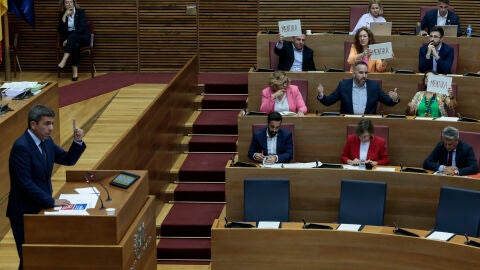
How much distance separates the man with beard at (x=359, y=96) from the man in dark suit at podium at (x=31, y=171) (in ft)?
8.60

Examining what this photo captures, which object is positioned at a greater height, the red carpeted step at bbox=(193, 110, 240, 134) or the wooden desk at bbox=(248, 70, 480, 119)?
the wooden desk at bbox=(248, 70, 480, 119)

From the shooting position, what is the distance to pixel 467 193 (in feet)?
16.9

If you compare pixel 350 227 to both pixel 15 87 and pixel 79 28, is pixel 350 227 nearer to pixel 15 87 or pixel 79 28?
pixel 15 87

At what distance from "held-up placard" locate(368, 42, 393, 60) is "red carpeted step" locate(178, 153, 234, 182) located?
140cm

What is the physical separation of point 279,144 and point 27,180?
2.15 m

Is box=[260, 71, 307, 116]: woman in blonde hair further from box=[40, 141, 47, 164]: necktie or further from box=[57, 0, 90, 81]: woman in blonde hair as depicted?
box=[57, 0, 90, 81]: woman in blonde hair

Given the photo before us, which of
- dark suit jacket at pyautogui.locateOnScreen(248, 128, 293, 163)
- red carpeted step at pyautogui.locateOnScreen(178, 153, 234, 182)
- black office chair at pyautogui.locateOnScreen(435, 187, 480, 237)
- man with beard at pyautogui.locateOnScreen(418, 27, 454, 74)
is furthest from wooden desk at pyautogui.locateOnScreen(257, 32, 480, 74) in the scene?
black office chair at pyautogui.locateOnScreen(435, 187, 480, 237)

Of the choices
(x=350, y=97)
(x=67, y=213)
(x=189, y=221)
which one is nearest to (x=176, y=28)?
(x=350, y=97)

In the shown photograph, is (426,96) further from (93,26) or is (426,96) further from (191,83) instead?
(93,26)

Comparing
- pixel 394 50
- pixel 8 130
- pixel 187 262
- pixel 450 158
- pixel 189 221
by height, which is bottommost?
pixel 187 262

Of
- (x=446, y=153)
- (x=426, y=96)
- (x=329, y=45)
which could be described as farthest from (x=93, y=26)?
(x=446, y=153)

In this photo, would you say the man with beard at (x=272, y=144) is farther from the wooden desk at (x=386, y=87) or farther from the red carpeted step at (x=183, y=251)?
the wooden desk at (x=386, y=87)

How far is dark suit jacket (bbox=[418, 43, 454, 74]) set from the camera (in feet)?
23.8

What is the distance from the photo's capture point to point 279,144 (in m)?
5.93
